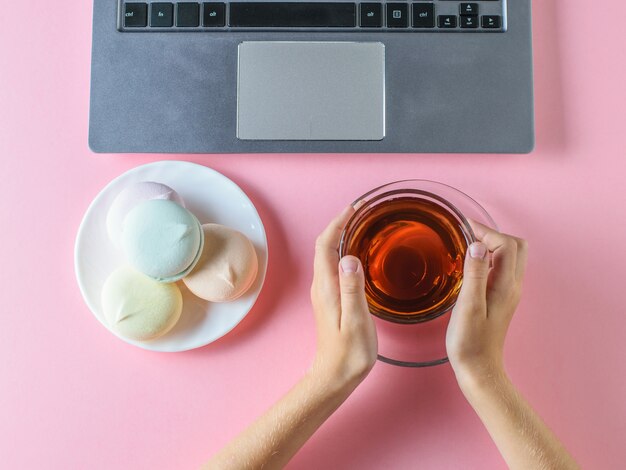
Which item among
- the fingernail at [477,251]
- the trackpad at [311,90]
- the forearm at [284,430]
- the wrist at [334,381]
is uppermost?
the trackpad at [311,90]

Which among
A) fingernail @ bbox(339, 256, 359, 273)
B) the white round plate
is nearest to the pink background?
the white round plate

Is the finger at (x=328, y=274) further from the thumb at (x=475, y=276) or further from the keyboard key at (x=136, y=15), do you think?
the keyboard key at (x=136, y=15)

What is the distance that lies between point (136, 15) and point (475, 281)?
0.46 metres

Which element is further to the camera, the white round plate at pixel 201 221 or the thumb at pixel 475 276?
the white round plate at pixel 201 221

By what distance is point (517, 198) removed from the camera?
0.70 metres

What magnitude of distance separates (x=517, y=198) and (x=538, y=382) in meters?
0.22

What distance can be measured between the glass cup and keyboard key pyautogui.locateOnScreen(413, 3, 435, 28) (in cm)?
18

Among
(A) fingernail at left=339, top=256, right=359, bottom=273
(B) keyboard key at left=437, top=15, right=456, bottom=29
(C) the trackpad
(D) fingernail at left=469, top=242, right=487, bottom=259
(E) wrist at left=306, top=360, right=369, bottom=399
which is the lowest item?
(E) wrist at left=306, top=360, right=369, bottom=399

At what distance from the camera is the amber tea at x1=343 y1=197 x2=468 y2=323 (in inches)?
24.5

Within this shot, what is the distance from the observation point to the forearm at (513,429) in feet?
2.01

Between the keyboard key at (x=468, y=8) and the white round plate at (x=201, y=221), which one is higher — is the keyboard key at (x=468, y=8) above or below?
above

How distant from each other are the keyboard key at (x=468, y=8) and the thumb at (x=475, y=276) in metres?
0.27

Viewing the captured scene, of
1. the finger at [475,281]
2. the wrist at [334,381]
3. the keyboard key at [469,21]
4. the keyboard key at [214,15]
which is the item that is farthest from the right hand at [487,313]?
the keyboard key at [214,15]

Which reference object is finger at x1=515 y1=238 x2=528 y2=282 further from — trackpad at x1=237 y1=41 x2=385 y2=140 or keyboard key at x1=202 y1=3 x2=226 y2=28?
keyboard key at x1=202 y1=3 x2=226 y2=28
